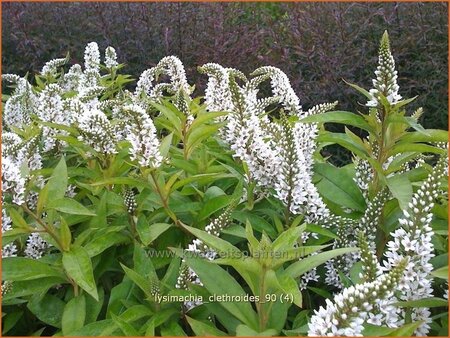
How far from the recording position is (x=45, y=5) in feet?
26.0

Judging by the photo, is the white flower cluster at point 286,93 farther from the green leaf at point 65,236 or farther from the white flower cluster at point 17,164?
the green leaf at point 65,236

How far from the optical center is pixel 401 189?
2221 mm

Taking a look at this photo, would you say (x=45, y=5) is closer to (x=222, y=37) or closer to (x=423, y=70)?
(x=222, y=37)

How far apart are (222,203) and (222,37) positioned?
15.7 feet

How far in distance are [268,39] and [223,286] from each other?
228 inches

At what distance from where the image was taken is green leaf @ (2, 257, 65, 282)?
216 centimetres

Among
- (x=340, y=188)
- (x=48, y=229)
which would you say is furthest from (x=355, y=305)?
(x=48, y=229)

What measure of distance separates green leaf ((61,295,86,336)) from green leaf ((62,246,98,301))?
0.14 meters

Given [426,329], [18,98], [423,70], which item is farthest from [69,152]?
[423,70]

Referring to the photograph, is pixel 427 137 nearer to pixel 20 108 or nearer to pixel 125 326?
pixel 125 326

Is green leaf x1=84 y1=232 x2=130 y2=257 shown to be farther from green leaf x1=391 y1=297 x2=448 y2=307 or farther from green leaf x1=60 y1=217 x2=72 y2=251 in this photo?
Result: green leaf x1=391 y1=297 x2=448 y2=307

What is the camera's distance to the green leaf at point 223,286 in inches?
76.3

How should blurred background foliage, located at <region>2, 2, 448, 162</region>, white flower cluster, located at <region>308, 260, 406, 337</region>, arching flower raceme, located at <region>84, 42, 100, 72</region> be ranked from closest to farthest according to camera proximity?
1. white flower cluster, located at <region>308, 260, 406, 337</region>
2. arching flower raceme, located at <region>84, 42, 100, 72</region>
3. blurred background foliage, located at <region>2, 2, 448, 162</region>

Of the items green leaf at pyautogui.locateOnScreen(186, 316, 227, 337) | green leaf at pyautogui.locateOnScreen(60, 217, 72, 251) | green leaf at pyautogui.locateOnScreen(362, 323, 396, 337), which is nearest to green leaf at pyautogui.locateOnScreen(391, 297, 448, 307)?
green leaf at pyautogui.locateOnScreen(362, 323, 396, 337)
